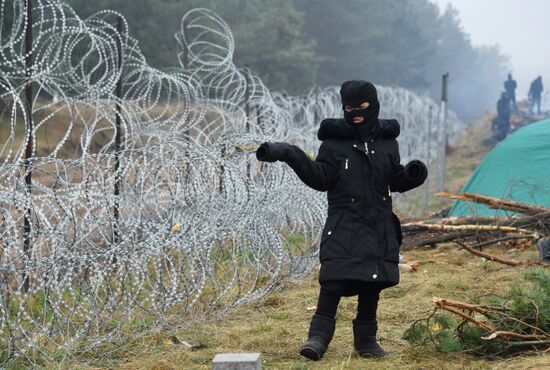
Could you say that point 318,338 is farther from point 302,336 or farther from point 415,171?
point 415,171

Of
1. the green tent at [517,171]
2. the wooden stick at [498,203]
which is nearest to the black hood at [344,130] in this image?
the wooden stick at [498,203]

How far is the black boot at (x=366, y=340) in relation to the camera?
194 inches

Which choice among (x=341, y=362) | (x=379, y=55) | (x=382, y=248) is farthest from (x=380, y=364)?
(x=379, y=55)

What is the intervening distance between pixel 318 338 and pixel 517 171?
26.0 feet

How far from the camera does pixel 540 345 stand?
15.6 ft

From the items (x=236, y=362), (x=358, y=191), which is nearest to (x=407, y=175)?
(x=358, y=191)

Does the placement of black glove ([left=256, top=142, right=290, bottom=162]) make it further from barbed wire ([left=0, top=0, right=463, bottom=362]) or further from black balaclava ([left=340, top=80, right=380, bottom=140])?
barbed wire ([left=0, top=0, right=463, bottom=362])

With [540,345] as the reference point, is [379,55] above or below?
above

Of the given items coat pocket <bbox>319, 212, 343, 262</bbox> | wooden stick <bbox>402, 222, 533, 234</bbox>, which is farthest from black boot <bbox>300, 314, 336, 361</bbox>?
wooden stick <bbox>402, 222, 533, 234</bbox>

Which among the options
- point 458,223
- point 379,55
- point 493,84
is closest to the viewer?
point 458,223

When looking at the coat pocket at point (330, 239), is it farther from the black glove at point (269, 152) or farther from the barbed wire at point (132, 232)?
the barbed wire at point (132, 232)

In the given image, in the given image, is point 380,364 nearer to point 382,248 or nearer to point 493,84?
point 382,248

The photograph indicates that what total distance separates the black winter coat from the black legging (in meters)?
0.08

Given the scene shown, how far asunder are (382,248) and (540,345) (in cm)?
93
